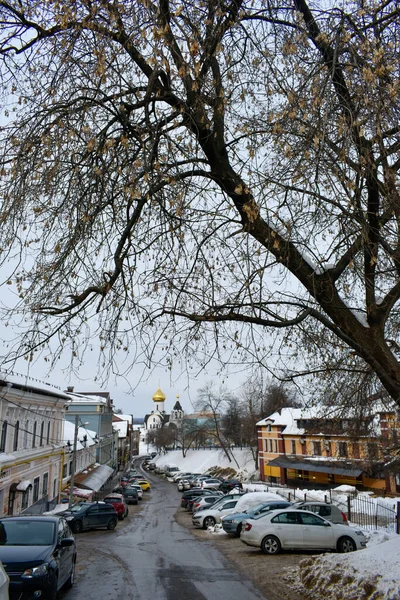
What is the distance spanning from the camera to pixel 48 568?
8.26 metres

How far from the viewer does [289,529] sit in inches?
600

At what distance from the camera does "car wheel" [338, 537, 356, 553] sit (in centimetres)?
1557

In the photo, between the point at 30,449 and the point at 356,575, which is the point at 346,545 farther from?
the point at 30,449

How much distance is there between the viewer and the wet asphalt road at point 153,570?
9633 millimetres

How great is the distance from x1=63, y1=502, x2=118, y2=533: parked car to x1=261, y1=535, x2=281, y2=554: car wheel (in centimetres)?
1217

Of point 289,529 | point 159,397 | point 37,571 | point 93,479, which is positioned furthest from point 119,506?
point 159,397

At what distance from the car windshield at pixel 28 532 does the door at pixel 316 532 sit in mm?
8643

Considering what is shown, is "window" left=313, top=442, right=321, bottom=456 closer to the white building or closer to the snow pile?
the white building

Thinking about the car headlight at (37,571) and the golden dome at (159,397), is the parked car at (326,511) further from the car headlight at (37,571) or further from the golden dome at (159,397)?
the golden dome at (159,397)

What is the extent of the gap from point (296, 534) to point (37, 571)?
376 inches

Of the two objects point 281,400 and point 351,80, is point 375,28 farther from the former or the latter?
point 281,400

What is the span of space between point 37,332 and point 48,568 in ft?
15.5

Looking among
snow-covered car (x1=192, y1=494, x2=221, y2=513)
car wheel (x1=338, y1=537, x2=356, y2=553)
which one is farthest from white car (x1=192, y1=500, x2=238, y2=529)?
car wheel (x1=338, y1=537, x2=356, y2=553)

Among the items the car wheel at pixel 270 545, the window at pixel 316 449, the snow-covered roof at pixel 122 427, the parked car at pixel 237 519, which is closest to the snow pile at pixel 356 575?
the car wheel at pixel 270 545
